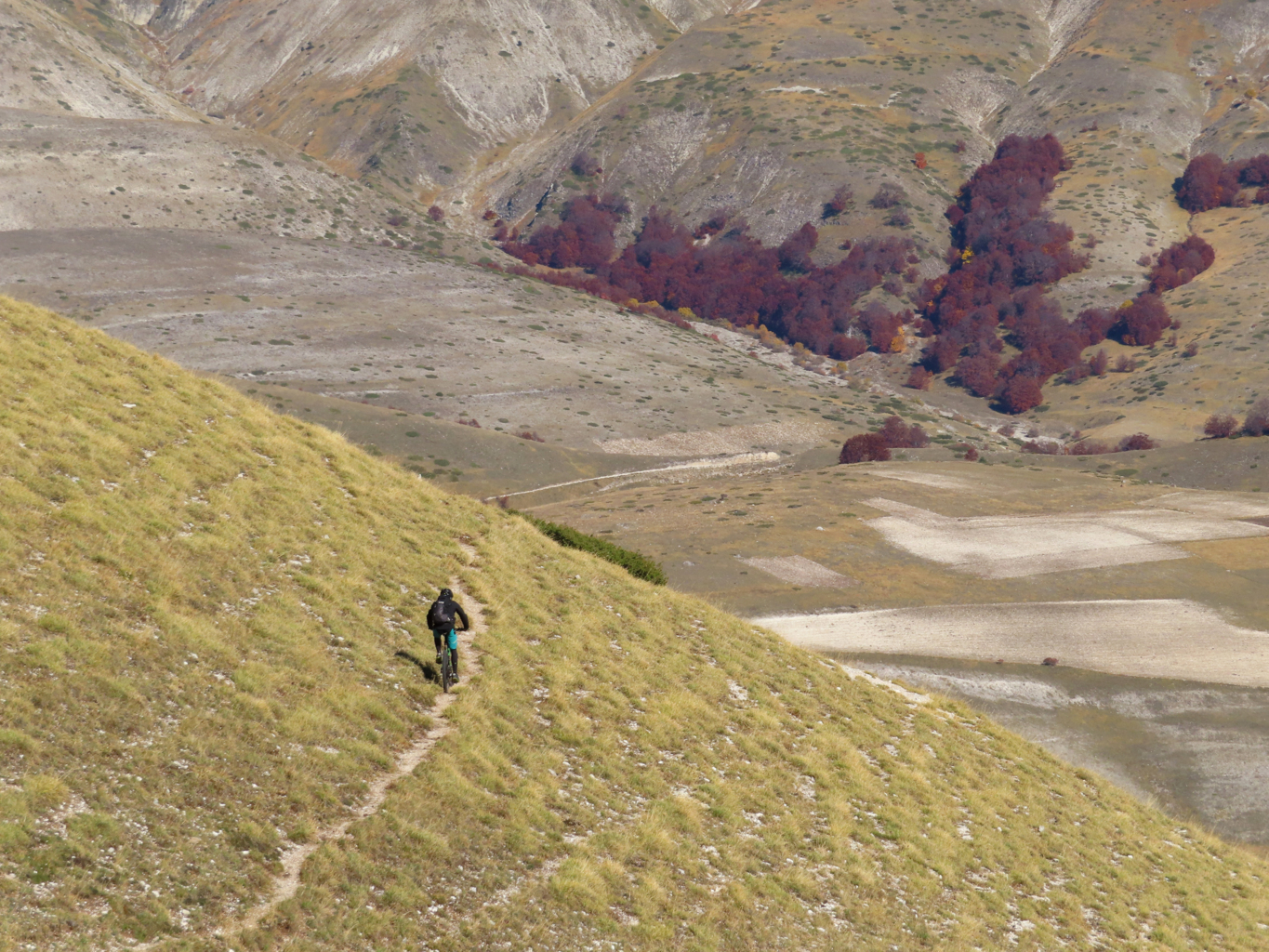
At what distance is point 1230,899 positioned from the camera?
32.3 m

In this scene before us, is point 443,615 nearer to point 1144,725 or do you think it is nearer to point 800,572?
point 1144,725

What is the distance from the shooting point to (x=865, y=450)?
12588cm

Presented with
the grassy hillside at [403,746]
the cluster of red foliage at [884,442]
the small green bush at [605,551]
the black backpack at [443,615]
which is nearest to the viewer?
the grassy hillside at [403,746]

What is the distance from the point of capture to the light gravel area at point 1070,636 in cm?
5816

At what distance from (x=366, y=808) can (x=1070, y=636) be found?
52530 millimetres

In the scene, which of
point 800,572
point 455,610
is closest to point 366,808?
point 455,610

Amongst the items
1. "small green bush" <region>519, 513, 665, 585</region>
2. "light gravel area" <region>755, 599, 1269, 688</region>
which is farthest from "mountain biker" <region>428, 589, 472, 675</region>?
"light gravel area" <region>755, 599, 1269, 688</region>

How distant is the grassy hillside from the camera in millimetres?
16984

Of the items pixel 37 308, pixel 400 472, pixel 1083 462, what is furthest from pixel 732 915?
pixel 1083 462

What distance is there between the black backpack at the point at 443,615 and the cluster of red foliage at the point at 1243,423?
448 feet

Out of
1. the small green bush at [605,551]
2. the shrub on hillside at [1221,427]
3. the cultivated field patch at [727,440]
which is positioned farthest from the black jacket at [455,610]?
the shrub on hillside at [1221,427]

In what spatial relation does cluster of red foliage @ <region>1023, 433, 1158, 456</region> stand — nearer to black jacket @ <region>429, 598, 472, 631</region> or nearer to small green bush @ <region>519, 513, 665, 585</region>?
small green bush @ <region>519, 513, 665, 585</region>

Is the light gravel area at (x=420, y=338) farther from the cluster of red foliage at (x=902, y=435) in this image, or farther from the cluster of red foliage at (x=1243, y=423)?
the cluster of red foliage at (x=1243, y=423)

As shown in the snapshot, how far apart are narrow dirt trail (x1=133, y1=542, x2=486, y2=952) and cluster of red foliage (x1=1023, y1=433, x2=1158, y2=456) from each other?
132 meters
